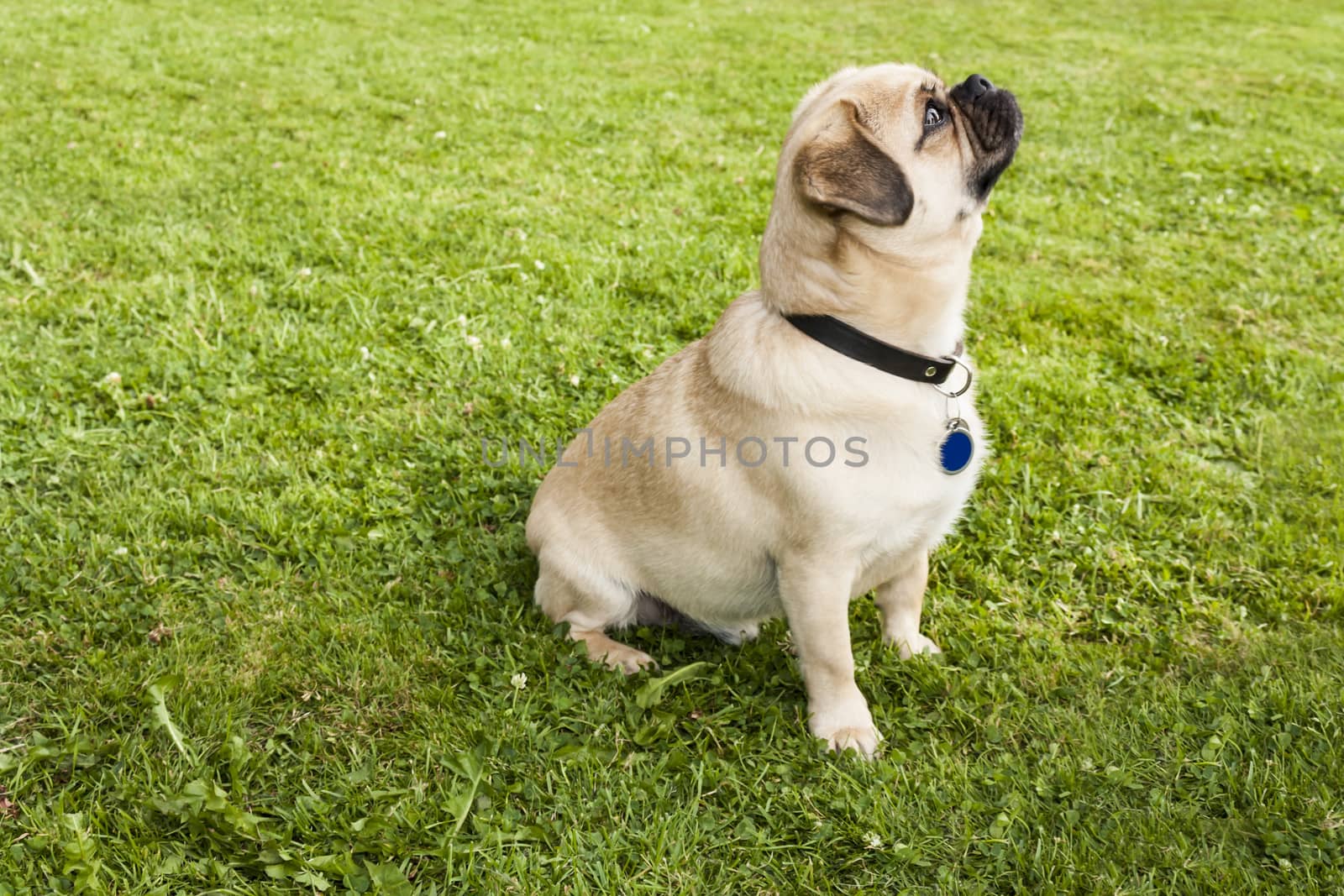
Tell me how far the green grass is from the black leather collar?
0.99 metres

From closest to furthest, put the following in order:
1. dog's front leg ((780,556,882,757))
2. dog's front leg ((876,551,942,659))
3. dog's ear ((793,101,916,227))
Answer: dog's ear ((793,101,916,227)) < dog's front leg ((780,556,882,757)) < dog's front leg ((876,551,942,659))

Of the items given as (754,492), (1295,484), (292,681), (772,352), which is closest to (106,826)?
(292,681)

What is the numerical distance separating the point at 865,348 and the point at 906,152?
1.78 feet

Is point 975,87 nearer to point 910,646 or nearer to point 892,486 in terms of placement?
point 892,486

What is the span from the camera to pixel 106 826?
8.27 feet

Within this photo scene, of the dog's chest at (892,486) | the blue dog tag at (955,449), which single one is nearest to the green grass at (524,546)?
the dog's chest at (892,486)

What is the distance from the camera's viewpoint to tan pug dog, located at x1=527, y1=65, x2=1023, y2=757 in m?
2.59

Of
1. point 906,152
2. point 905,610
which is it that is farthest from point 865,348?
point 905,610

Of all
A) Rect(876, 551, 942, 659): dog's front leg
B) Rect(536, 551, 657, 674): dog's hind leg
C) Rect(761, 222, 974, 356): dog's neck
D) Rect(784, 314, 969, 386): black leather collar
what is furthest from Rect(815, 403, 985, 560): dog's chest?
Rect(536, 551, 657, 674): dog's hind leg

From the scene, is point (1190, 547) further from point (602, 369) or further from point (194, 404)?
point (194, 404)

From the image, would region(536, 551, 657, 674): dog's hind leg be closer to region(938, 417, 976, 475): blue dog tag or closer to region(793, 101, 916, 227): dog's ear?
region(938, 417, 976, 475): blue dog tag

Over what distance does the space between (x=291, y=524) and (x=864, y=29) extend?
11.8 meters

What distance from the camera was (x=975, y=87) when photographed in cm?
273

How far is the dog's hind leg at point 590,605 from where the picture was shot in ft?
10.3
